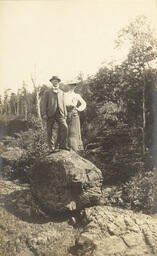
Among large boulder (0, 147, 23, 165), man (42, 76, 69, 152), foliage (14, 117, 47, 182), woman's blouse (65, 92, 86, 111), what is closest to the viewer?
man (42, 76, 69, 152)

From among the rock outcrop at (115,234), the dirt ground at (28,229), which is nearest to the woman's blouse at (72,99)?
the dirt ground at (28,229)

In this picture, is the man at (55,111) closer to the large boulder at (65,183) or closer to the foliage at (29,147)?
the large boulder at (65,183)

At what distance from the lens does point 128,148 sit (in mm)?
6988

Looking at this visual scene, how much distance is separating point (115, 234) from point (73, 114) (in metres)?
2.54

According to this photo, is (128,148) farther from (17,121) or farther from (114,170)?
(17,121)

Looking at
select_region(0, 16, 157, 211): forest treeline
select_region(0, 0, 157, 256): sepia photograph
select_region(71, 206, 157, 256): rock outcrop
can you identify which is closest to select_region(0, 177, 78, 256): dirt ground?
select_region(0, 0, 157, 256): sepia photograph

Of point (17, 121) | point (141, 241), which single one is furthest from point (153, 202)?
point (17, 121)

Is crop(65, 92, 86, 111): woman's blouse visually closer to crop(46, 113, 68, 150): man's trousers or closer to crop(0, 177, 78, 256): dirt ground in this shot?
crop(46, 113, 68, 150): man's trousers

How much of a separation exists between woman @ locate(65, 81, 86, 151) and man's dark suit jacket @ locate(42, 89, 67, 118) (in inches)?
23.1

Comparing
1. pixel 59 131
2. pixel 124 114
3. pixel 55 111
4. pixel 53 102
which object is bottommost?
pixel 59 131

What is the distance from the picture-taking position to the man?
554cm

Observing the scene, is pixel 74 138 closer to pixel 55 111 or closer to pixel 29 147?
pixel 55 111

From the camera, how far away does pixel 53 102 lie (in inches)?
218

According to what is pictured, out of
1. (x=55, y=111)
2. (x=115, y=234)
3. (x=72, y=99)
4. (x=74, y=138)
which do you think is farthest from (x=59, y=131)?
(x=115, y=234)
